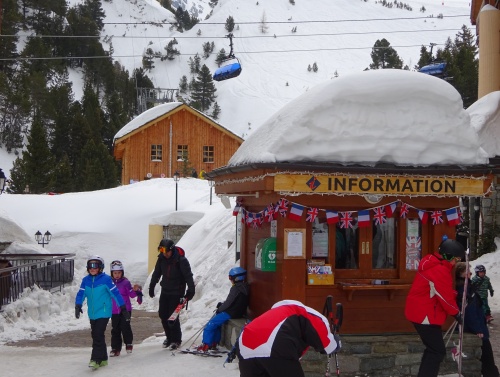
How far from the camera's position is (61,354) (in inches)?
405

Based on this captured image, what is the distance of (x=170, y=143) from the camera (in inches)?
1645

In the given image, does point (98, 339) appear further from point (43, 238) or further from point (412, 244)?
point (43, 238)

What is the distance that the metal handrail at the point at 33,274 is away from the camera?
13.4 metres

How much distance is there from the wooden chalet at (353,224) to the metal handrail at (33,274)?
6546 millimetres

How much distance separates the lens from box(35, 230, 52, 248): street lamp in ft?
78.2

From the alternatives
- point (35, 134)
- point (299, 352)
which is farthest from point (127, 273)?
point (35, 134)

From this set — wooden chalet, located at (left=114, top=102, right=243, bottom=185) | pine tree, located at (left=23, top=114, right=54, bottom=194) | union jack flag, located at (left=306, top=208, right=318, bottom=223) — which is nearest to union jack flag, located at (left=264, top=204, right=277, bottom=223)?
union jack flag, located at (left=306, top=208, right=318, bottom=223)

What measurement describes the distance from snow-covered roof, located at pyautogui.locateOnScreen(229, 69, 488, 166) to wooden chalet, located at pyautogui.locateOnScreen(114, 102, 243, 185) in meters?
32.5

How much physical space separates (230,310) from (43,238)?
1590 cm

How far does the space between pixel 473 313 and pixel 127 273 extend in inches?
698

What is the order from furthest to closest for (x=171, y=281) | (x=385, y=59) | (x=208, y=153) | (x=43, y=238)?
(x=385, y=59), (x=208, y=153), (x=43, y=238), (x=171, y=281)

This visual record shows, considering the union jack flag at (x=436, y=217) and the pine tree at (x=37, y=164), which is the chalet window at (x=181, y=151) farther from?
the union jack flag at (x=436, y=217)

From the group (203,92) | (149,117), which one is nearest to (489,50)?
(149,117)

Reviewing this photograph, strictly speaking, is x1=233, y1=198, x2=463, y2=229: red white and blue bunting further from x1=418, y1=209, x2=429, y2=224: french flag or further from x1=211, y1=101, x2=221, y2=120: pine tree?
x1=211, y1=101, x2=221, y2=120: pine tree
